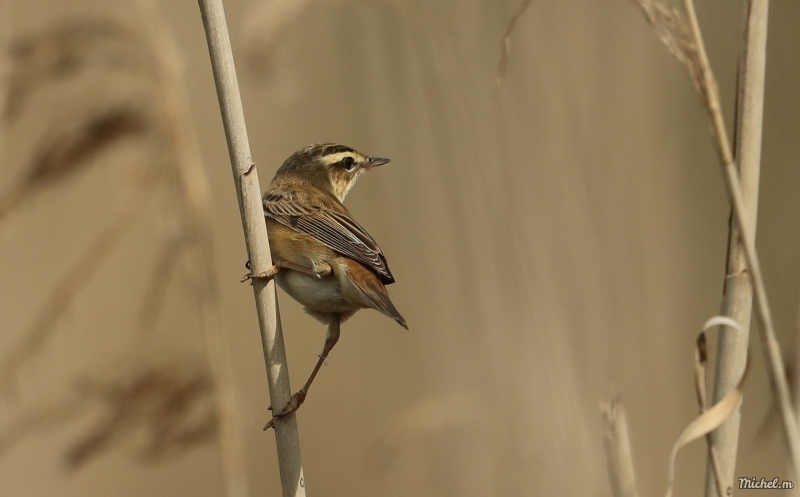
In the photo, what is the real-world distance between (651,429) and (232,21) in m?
2.79

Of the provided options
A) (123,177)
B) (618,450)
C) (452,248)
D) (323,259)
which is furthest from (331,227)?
(618,450)

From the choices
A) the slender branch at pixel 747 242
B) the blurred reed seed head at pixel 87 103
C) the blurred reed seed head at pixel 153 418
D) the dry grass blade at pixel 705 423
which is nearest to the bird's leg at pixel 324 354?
the blurred reed seed head at pixel 153 418

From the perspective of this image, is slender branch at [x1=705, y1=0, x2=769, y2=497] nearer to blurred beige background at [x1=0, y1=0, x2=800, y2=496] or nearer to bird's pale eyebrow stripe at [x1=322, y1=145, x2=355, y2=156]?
blurred beige background at [x1=0, y1=0, x2=800, y2=496]

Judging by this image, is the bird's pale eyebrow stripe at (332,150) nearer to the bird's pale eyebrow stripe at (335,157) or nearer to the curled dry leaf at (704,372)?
the bird's pale eyebrow stripe at (335,157)

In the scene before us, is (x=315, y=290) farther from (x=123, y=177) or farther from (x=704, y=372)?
(x=704, y=372)

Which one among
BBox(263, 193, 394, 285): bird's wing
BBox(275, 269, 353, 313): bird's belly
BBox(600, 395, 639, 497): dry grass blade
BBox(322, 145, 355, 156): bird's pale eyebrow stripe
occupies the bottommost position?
BBox(600, 395, 639, 497): dry grass blade

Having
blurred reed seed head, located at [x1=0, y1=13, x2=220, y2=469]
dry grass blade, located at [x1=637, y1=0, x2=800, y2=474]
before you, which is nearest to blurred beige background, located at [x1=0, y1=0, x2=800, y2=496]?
blurred reed seed head, located at [x1=0, y1=13, x2=220, y2=469]

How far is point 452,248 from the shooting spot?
9.21 feet

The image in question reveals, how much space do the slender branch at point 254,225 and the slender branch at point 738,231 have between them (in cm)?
86

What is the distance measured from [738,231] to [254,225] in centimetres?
100

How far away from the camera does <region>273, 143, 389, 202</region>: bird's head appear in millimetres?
2916

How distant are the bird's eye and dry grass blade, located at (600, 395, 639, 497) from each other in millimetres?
1818

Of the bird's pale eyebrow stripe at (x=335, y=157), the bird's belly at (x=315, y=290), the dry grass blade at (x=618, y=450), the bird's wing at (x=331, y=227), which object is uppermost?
the bird's pale eyebrow stripe at (x=335, y=157)

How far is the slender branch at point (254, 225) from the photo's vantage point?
4.97 feet
